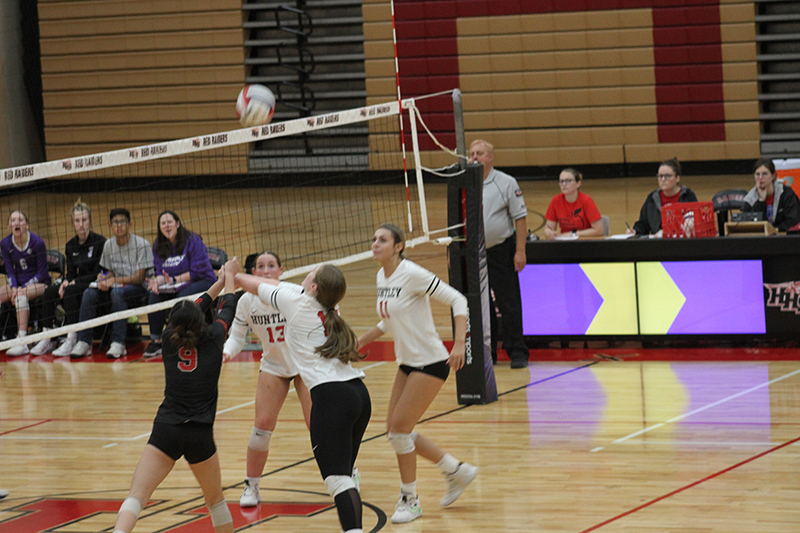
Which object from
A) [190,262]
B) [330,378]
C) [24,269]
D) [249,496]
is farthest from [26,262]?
[330,378]

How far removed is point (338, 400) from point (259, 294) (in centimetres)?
84

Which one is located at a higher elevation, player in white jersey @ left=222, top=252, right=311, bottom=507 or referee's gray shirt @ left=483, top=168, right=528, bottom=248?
referee's gray shirt @ left=483, top=168, right=528, bottom=248

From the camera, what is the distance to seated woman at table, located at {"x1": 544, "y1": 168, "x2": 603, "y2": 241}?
31.2ft

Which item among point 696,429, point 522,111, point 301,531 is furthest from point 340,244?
point 301,531

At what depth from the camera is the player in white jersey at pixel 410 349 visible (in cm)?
540

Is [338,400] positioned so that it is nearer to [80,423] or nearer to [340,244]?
[80,423]

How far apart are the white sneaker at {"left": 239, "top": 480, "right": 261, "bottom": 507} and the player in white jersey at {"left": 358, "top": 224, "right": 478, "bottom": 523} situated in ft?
2.90

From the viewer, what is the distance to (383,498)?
5.90 metres

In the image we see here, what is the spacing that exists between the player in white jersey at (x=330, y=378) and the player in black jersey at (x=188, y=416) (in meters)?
0.43

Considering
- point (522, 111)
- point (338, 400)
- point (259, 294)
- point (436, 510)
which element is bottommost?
point (436, 510)

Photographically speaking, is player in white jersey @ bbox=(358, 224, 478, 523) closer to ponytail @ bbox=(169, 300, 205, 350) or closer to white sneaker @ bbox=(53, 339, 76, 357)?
ponytail @ bbox=(169, 300, 205, 350)

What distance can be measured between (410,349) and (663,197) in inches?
197

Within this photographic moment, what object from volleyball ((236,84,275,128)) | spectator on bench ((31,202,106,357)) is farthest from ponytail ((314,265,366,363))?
spectator on bench ((31,202,106,357))

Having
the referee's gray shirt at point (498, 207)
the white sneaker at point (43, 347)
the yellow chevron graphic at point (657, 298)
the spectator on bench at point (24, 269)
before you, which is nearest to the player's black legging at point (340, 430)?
the referee's gray shirt at point (498, 207)
